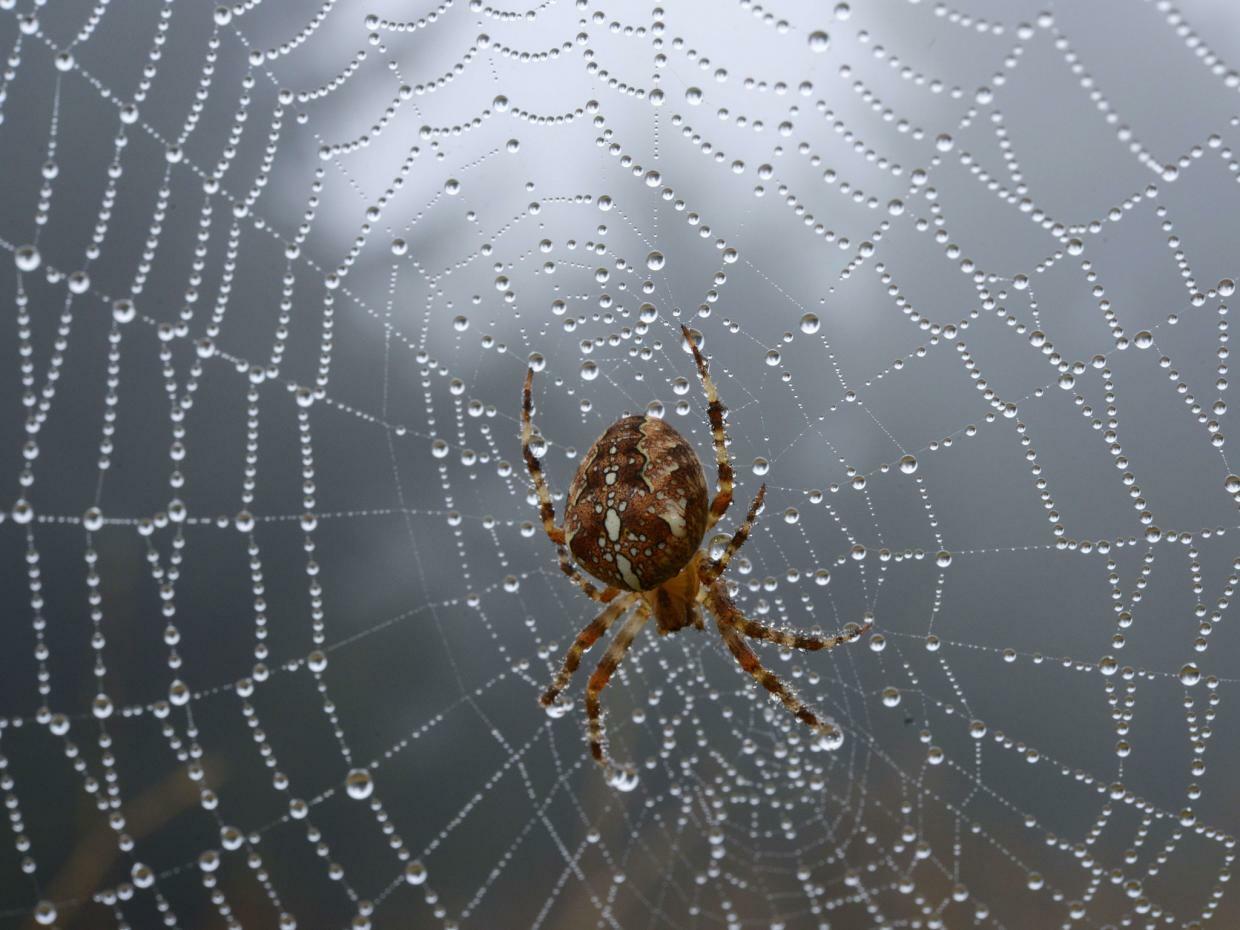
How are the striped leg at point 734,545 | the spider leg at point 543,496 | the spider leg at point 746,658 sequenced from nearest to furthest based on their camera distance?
1. the striped leg at point 734,545
2. the spider leg at point 543,496
3. the spider leg at point 746,658

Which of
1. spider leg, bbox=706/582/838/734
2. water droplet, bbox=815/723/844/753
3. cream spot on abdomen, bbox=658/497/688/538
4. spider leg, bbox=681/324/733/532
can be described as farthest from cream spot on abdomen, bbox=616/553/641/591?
water droplet, bbox=815/723/844/753

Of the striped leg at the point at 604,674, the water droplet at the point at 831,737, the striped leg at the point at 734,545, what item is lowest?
the water droplet at the point at 831,737

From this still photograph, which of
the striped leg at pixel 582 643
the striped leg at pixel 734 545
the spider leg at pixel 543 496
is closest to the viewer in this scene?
the striped leg at pixel 734 545

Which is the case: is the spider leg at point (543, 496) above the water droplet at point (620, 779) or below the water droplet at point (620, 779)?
above

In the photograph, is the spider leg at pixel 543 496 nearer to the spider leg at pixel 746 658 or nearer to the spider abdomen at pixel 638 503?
the spider abdomen at pixel 638 503

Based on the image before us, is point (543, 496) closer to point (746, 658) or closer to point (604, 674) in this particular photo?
point (604, 674)

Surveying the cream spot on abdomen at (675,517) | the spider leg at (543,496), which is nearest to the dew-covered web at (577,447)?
the spider leg at (543,496)
